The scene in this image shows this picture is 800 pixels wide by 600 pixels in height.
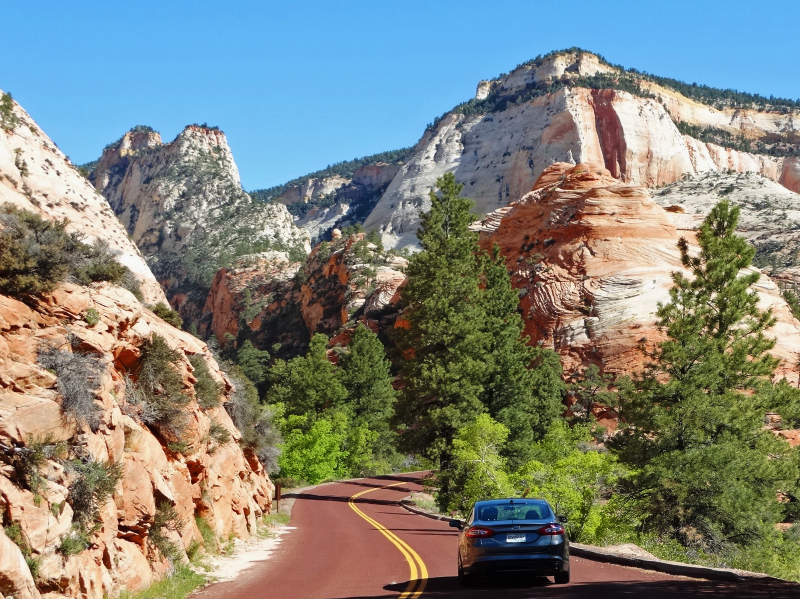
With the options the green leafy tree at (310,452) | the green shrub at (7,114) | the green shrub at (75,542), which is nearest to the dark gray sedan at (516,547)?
the green shrub at (75,542)

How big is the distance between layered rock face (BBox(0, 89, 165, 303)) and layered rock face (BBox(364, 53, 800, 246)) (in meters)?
76.1

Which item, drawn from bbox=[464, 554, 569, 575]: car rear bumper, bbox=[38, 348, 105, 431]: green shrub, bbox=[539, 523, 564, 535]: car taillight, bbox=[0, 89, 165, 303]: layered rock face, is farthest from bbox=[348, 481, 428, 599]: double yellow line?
bbox=[0, 89, 165, 303]: layered rock face

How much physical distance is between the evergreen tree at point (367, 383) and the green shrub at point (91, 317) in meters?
45.0

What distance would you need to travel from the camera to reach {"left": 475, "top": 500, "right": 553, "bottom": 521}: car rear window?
12.1 m

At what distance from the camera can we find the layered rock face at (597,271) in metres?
59.6

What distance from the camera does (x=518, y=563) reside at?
1126 centimetres

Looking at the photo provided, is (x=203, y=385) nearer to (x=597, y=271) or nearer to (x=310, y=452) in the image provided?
(x=310, y=452)

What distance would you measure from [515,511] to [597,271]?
180 ft

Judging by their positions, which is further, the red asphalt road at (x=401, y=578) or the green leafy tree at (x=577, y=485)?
the green leafy tree at (x=577, y=485)

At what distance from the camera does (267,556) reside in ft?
56.7

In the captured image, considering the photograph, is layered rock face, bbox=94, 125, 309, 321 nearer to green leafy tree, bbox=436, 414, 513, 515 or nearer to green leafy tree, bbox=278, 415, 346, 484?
green leafy tree, bbox=278, 415, 346, 484

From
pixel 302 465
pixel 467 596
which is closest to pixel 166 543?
pixel 467 596

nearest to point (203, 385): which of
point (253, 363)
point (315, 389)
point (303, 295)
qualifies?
point (315, 389)

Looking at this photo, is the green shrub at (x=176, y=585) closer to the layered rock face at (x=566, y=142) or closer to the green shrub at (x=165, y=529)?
the green shrub at (x=165, y=529)
